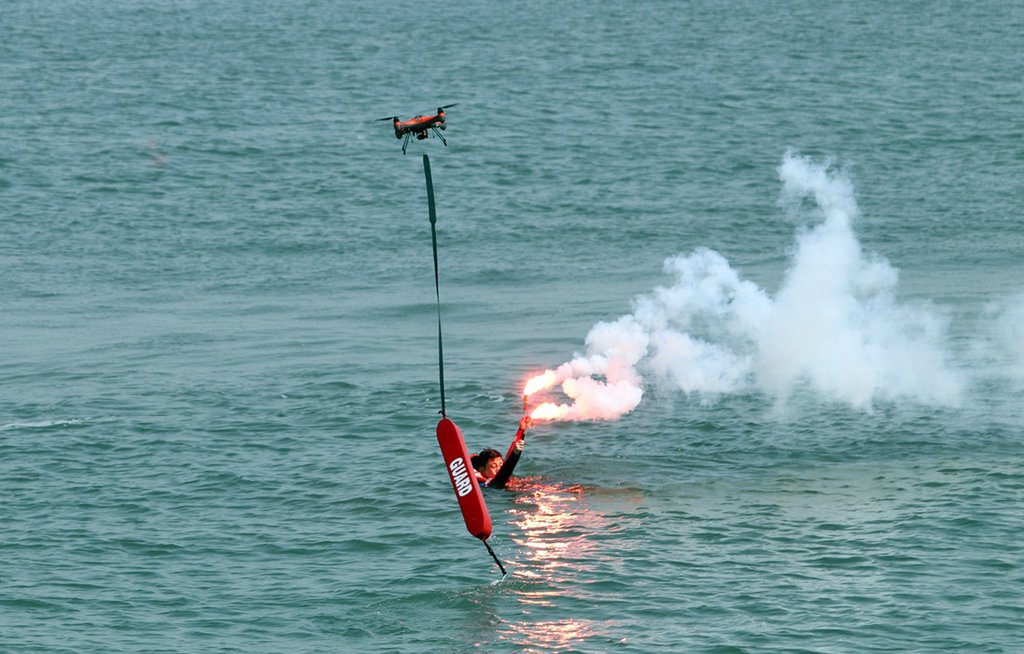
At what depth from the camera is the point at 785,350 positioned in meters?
47.6

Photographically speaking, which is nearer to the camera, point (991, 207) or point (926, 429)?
point (926, 429)

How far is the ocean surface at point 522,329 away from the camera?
102ft

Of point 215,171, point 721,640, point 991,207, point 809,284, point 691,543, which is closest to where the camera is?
point 721,640

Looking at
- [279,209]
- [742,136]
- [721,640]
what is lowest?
[721,640]

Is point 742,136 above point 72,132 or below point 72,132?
above

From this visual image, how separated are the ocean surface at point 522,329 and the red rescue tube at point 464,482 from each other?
1678 millimetres

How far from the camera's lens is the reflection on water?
1133 inches

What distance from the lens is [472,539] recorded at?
34.2 metres

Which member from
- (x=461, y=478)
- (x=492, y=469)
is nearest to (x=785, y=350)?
(x=492, y=469)

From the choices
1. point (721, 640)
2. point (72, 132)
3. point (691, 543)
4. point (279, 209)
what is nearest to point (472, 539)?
point (691, 543)

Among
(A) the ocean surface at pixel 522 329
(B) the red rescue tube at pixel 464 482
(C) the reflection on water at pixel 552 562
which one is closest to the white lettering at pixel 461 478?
(B) the red rescue tube at pixel 464 482

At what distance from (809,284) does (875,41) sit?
6274 cm

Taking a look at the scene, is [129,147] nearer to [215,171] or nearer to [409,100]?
[215,171]

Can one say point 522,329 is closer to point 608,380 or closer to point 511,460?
point 608,380
